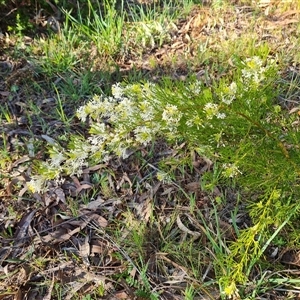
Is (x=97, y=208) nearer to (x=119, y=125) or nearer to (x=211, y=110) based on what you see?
(x=119, y=125)

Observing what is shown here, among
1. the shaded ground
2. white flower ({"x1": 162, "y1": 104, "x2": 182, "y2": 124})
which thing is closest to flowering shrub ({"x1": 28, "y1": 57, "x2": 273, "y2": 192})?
white flower ({"x1": 162, "y1": 104, "x2": 182, "y2": 124})

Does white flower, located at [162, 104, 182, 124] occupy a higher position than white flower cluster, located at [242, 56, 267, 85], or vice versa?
white flower cluster, located at [242, 56, 267, 85]

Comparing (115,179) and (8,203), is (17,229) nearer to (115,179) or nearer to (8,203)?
(8,203)

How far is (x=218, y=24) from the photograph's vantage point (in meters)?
3.32

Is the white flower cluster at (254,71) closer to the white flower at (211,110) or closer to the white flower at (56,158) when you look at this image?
the white flower at (211,110)

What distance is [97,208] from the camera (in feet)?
7.60

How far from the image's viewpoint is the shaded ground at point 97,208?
206 cm

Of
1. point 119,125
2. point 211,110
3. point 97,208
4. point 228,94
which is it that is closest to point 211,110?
point 211,110

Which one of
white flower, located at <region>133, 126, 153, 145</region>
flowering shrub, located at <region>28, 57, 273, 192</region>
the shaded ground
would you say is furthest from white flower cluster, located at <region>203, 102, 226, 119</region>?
the shaded ground

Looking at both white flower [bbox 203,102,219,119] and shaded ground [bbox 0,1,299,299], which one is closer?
white flower [bbox 203,102,219,119]

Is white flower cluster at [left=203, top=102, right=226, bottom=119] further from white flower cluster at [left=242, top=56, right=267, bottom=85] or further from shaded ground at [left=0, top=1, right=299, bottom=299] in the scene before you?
shaded ground at [left=0, top=1, right=299, bottom=299]

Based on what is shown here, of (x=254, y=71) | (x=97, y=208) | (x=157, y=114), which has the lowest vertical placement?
(x=97, y=208)

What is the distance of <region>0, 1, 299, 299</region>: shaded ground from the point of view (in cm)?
206

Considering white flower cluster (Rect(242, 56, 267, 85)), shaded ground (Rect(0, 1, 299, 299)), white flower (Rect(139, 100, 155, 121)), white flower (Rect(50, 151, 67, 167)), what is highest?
white flower cluster (Rect(242, 56, 267, 85))
